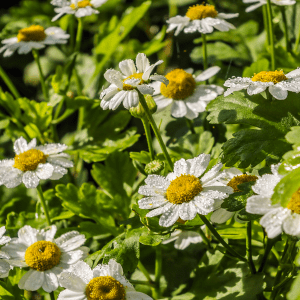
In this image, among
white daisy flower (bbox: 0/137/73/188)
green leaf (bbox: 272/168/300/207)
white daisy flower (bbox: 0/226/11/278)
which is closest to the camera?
green leaf (bbox: 272/168/300/207)

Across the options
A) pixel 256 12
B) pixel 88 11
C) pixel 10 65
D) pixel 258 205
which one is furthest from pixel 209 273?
pixel 10 65

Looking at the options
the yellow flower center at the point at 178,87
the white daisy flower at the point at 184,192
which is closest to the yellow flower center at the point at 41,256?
the white daisy flower at the point at 184,192

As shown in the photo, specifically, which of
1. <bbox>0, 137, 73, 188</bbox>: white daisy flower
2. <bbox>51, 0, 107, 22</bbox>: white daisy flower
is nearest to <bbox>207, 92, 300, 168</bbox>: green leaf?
<bbox>0, 137, 73, 188</bbox>: white daisy flower

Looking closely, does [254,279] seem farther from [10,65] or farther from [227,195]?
[10,65]

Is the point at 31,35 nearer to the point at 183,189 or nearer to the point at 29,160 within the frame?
the point at 29,160

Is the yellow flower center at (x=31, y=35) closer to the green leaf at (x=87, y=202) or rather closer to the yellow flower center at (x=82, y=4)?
the yellow flower center at (x=82, y=4)

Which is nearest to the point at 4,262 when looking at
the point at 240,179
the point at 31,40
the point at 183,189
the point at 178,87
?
the point at 183,189

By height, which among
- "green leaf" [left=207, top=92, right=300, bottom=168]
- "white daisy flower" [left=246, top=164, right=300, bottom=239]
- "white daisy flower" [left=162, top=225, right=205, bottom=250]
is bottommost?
"white daisy flower" [left=162, top=225, right=205, bottom=250]

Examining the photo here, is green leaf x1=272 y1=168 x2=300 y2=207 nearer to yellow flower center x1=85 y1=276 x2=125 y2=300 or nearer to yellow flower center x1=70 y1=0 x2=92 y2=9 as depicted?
yellow flower center x1=85 y1=276 x2=125 y2=300
